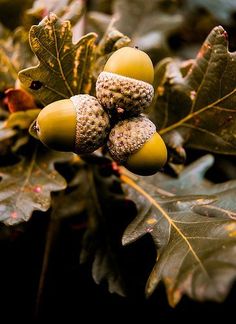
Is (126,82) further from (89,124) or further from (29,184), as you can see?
(29,184)

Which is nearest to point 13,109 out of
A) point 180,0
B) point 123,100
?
point 123,100

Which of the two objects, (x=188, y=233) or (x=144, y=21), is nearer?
(x=188, y=233)

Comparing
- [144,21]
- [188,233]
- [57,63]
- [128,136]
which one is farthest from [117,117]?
[144,21]

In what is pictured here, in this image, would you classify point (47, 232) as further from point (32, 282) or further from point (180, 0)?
point (180, 0)

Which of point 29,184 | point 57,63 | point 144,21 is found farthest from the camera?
point 144,21

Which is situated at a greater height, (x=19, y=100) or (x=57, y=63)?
(x=57, y=63)

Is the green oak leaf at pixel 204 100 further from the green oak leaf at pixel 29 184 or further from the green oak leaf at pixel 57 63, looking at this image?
the green oak leaf at pixel 29 184
